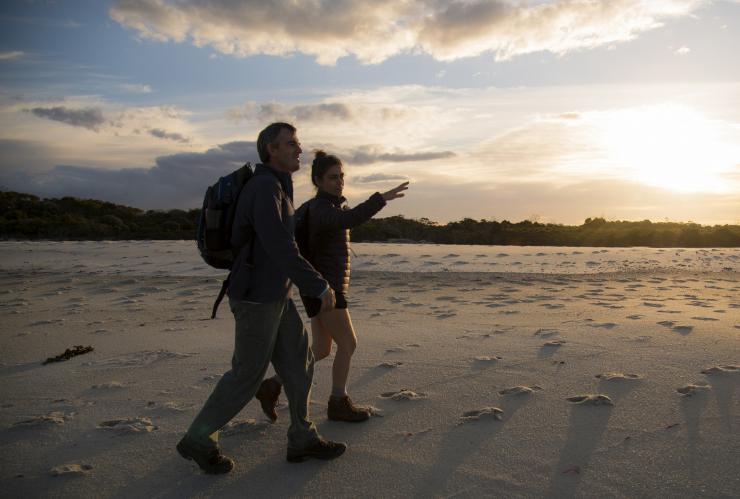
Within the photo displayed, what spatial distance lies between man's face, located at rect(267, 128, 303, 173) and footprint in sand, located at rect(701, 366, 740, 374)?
380 centimetres

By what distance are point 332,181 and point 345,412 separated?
1553mm

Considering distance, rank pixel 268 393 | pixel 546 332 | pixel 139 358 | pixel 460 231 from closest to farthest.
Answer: pixel 268 393, pixel 139 358, pixel 546 332, pixel 460 231

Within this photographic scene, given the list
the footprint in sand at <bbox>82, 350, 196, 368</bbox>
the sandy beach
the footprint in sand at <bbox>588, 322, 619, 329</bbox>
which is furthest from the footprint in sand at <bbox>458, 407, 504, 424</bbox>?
the footprint in sand at <bbox>588, 322, 619, 329</bbox>

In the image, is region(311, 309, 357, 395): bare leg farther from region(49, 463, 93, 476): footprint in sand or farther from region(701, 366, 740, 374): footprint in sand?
region(701, 366, 740, 374): footprint in sand

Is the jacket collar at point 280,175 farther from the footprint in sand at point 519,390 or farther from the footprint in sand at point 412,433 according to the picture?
the footprint in sand at point 519,390

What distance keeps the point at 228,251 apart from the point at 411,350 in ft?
10.4

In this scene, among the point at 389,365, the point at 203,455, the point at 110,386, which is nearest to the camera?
the point at 203,455

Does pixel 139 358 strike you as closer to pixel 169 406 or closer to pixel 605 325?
pixel 169 406

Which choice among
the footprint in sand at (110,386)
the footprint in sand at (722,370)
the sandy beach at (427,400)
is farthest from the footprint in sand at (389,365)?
the footprint in sand at (722,370)

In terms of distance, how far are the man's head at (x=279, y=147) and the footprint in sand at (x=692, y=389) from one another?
3.26 metres

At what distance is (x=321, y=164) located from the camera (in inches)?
159

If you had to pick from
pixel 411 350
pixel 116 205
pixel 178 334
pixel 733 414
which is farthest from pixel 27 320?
pixel 116 205

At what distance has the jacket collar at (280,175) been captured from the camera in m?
3.28

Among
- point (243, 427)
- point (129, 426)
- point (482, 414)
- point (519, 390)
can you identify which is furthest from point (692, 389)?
point (129, 426)
